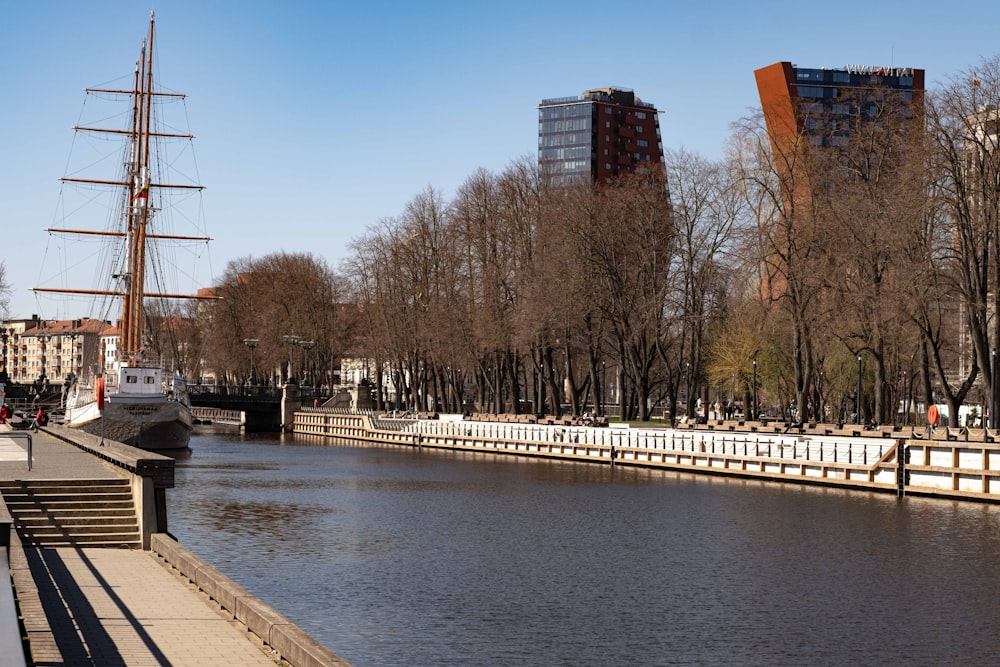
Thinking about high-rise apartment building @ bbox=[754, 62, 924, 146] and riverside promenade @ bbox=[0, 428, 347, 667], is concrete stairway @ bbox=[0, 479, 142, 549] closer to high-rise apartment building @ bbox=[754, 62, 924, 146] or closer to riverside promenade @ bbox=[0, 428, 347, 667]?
riverside promenade @ bbox=[0, 428, 347, 667]

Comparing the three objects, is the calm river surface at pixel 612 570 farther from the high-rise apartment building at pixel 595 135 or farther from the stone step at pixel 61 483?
the high-rise apartment building at pixel 595 135

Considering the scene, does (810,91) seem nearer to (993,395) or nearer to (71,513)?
(993,395)

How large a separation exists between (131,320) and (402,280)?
21.3 meters

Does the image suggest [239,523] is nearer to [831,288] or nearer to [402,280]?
A: [831,288]

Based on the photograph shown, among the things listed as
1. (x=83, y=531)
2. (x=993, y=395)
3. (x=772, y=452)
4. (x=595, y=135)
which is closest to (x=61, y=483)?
(x=83, y=531)

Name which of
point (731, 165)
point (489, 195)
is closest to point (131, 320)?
point (489, 195)

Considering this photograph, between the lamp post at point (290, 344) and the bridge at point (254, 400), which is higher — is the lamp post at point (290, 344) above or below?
above

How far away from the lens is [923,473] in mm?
49312

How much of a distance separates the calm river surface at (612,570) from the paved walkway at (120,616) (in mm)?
2519

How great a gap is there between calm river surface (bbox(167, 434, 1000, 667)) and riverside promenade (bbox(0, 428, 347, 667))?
7.76 feet

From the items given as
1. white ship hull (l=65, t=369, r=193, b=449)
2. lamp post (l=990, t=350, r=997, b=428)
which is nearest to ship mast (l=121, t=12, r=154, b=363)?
white ship hull (l=65, t=369, r=193, b=449)

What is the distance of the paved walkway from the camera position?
16.4 m

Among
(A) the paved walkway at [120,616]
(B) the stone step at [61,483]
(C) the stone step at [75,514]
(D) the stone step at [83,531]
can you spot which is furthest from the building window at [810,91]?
(A) the paved walkway at [120,616]

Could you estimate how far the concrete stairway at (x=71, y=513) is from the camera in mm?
27172
